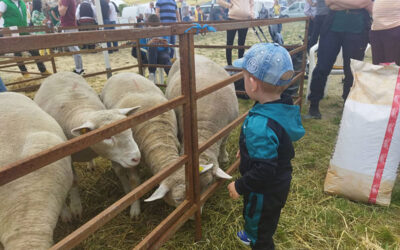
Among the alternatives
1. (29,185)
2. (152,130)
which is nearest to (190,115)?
(152,130)

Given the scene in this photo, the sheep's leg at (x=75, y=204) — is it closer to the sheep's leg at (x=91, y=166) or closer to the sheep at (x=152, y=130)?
the sheep at (x=152, y=130)

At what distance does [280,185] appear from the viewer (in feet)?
5.17

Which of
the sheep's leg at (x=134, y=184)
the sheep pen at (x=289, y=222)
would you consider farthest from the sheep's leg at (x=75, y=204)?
the sheep's leg at (x=134, y=184)

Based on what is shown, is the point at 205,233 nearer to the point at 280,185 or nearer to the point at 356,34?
the point at 280,185

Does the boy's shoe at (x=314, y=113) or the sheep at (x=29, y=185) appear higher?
the sheep at (x=29, y=185)

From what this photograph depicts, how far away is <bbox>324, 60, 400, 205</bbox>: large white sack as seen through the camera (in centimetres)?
229

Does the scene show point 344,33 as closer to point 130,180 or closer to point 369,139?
point 369,139

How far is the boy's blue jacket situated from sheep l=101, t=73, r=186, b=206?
29.6 inches

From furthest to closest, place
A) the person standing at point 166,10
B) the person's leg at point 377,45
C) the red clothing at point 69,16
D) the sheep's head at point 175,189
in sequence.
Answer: the person standing at point 166,10 → the red clothing at point 69,16 → the person's leg at point 377,45 → the sheep's head at point 175,189

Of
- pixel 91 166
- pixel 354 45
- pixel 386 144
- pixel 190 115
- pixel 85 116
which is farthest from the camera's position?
pixel 354 45

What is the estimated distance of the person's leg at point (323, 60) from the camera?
3787mm

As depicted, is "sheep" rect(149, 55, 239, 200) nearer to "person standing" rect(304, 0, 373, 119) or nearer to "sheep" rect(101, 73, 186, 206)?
"sheep" rect(101, 73, 186, 206)

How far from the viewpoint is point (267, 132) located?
1.37 meters

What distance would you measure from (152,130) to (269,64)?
1366mm
